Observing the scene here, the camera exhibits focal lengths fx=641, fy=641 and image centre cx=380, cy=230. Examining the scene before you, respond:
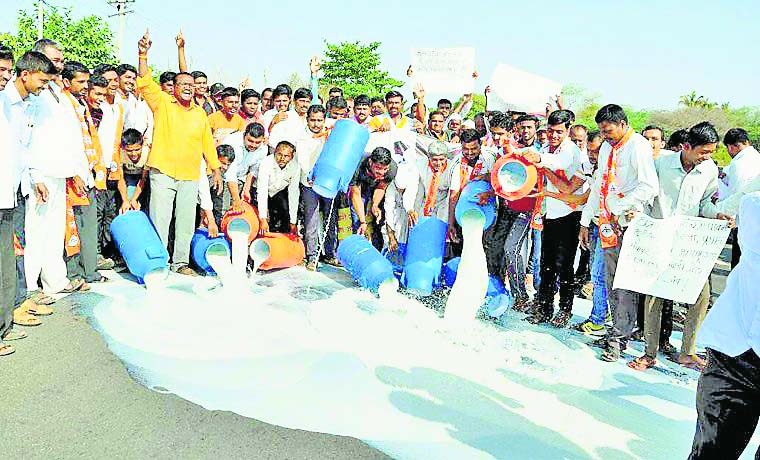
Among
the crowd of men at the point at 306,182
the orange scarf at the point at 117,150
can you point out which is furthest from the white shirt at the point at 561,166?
the orange scarf at the point at 117,150

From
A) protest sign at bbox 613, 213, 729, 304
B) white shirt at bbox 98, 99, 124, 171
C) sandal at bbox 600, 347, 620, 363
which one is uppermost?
white shirt at bbox 98, 99, 124, 171

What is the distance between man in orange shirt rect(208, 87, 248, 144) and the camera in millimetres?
6547

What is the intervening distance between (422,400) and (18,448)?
187cm

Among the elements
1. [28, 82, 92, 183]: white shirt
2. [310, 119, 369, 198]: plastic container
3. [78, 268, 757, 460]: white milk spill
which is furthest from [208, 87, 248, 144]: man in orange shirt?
[78, 268, 757, 460]: white milk spill

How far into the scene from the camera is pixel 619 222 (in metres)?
4.14

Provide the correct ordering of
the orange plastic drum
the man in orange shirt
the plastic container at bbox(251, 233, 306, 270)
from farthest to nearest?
1. the man in orange shirt
2. the plastic container at bbox(251, 233, 306, 270)
3. the orange plastic drum

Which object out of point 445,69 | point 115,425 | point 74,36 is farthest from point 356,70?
point 115,425

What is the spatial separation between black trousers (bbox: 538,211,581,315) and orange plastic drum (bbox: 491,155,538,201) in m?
0.42

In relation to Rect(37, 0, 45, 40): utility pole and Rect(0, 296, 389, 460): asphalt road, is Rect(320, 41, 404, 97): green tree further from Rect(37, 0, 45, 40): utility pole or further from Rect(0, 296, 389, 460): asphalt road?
Rect(0, 296, 389, 460): asphalt road

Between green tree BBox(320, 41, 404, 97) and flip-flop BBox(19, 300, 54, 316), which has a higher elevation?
green tree BBox(320, 41, 404, 97)

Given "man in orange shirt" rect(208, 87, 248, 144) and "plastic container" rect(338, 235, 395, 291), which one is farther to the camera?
"man in orange shirt" rect(208, 87, 248, 144)

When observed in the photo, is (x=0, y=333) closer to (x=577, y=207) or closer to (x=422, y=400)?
(x=422, y=400)

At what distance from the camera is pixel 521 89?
6.78 m

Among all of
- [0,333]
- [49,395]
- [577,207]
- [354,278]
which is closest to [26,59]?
[0,333]
